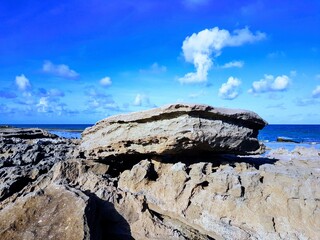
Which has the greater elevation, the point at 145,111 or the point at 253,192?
the point at 145,111

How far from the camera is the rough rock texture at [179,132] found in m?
8.18

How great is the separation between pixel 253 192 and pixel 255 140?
2.07 metres

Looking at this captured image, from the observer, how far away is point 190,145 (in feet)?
27.1

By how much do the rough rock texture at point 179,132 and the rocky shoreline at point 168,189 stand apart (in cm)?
3

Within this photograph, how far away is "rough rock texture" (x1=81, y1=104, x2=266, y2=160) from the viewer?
26.8 ft

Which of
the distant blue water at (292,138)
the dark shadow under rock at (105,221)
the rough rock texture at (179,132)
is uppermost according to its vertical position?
the rough rock texture at (179,132)

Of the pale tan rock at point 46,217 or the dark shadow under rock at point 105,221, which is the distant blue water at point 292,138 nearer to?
the dark shadow under rock at point 105,221

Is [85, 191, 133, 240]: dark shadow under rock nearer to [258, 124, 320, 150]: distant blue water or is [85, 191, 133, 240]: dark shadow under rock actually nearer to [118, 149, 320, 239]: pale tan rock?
[118, 149, 320, 239]: pale tan rock

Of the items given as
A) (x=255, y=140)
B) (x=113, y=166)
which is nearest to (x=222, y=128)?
(x=255, y=140)

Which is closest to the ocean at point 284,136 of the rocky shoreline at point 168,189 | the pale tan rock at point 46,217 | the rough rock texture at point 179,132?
the rough rock texture at point 179,132

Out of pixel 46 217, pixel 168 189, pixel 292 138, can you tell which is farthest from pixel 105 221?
pixel 292 138

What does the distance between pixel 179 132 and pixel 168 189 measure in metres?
1.57

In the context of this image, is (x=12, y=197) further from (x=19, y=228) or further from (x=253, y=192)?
(x=253, y=192)

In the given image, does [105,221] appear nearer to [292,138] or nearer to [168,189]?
[168,189]
